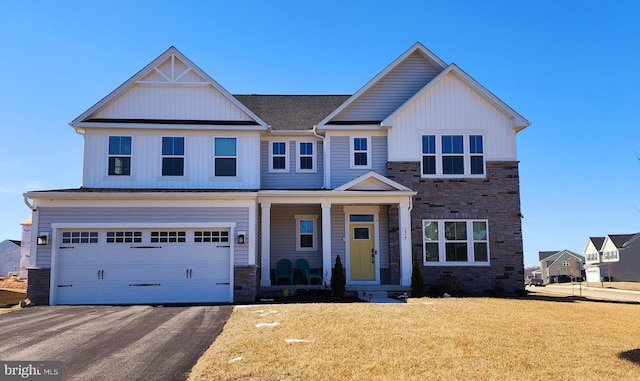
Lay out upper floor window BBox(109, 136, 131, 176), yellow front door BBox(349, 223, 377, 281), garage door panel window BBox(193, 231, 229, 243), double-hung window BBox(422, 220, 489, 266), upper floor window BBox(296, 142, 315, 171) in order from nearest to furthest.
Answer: garage door panel window BBox(193, 231, 229, 243) → upper floor window BBox(109, 136, 131, 176) → double-hung window BBox(422, 220, 489, 266) → yellow front door BBox(349, 223, 377, 281) → upper floor window BBox(296, 142, 315, 171)

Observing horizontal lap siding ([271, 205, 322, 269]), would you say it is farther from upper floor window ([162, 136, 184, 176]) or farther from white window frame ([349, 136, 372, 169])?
upper floor window ([162, 136, 184, 176])

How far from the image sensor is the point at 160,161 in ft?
66.0

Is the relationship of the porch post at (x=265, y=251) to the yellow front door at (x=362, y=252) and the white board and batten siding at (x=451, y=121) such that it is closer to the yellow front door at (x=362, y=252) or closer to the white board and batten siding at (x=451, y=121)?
the yellow front door at (x=362, y=252)

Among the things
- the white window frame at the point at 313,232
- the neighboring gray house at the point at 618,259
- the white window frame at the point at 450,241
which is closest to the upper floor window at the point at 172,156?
the white window frame at the point at 313,232

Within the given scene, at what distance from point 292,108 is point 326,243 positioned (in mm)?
7182

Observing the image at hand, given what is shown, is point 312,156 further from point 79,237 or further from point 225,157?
point 79,237

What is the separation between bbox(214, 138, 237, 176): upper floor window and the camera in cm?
2022

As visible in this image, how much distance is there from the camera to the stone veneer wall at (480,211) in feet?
66.3

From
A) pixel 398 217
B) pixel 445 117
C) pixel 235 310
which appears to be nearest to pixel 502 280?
pixel 398 217

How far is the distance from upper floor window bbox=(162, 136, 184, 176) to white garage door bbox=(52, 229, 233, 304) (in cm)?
296

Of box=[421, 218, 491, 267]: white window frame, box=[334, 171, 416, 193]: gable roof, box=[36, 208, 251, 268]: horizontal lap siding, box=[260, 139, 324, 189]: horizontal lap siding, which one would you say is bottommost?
box=[421, 218, 491, 267]: white window frame

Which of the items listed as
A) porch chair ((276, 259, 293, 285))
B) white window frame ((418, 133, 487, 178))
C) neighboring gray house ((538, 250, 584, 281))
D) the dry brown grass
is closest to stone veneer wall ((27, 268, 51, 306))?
the dry brown grass

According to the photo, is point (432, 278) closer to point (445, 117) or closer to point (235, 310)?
point (445, 117)

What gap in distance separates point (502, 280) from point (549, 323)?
889 cm
